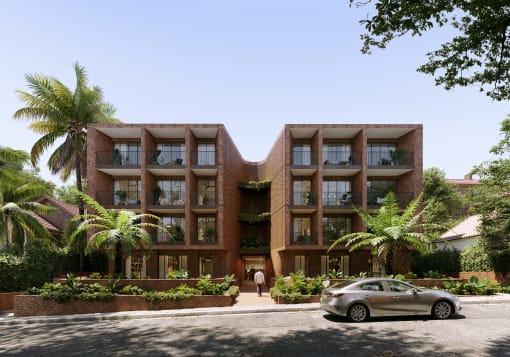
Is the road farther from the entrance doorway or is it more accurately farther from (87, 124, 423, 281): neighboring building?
the entrance doorway

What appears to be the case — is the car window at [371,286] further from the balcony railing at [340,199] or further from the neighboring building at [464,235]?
the neighboring building at [464,235]

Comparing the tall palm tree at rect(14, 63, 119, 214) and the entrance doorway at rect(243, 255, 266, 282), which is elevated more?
the tall palm tree at rect(14, 63, 119, 214)

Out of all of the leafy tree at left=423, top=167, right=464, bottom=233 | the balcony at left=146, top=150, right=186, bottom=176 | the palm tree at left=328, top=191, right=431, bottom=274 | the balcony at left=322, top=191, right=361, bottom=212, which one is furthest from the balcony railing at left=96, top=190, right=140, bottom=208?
the leafy tree at left=423, top=167, right=464, bottom=233

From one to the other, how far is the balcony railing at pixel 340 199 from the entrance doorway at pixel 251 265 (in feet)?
33.5

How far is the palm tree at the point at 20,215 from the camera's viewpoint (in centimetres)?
2038

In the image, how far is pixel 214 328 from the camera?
1254cm

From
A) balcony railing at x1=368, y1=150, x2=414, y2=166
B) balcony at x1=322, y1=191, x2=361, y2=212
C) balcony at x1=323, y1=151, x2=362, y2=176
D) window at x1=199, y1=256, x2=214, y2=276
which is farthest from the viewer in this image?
window at x1=199, y1=256, x2=214, y2=276

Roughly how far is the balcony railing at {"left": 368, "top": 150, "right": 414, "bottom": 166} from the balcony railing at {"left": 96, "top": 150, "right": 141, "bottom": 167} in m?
17.2

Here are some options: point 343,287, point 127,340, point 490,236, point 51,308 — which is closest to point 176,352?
point 127,340

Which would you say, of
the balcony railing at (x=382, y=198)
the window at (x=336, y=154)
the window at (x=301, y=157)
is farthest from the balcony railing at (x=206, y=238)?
the balcony railing at (x=382, y=198)

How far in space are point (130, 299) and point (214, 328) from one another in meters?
6.46

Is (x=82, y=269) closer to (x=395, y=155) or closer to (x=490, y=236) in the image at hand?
(x=395, y=155)

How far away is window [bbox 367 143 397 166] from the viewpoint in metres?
27.1

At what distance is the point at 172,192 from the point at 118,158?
4.66 m
